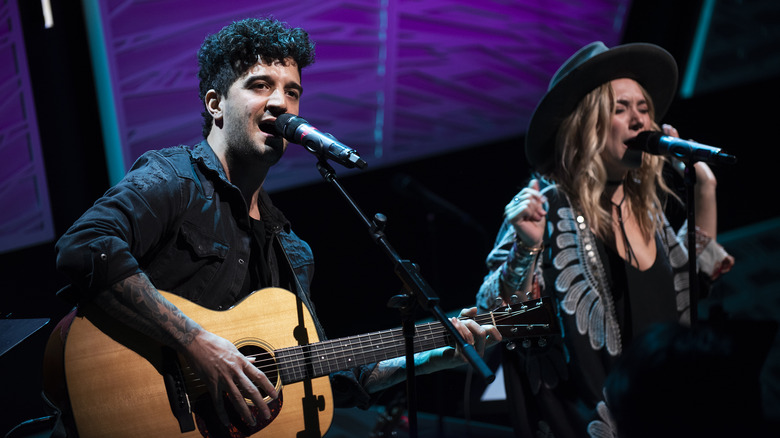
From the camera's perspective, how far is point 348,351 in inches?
103

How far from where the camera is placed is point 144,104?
3691 mm

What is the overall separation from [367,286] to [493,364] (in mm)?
979

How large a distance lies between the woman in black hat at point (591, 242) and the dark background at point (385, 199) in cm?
40

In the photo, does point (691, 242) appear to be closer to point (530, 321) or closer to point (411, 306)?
point (530, 321)

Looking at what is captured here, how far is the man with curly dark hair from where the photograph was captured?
2266 millimetres

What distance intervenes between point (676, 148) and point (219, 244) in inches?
77.1

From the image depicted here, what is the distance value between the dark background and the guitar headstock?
1132mm

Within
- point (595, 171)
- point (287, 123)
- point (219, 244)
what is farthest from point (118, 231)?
point (595, 171)

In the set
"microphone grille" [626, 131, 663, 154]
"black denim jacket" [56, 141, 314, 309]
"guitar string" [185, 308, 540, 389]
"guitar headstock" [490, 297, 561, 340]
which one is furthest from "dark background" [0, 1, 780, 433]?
"guitar headstock" [490, 297, 561, 340]

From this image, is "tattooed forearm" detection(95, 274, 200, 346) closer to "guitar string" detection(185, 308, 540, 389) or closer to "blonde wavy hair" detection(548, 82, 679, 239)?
"guitar string" detection(185, 308, 540, 389)

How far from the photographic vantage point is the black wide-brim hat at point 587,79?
3.45 m

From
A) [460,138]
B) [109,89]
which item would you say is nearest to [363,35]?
[460,138]

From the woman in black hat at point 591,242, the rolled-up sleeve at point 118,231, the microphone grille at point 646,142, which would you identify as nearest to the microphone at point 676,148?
the microphone grille at point 646,142

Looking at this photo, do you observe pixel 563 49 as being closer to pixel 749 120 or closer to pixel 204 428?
pixel 749 120
